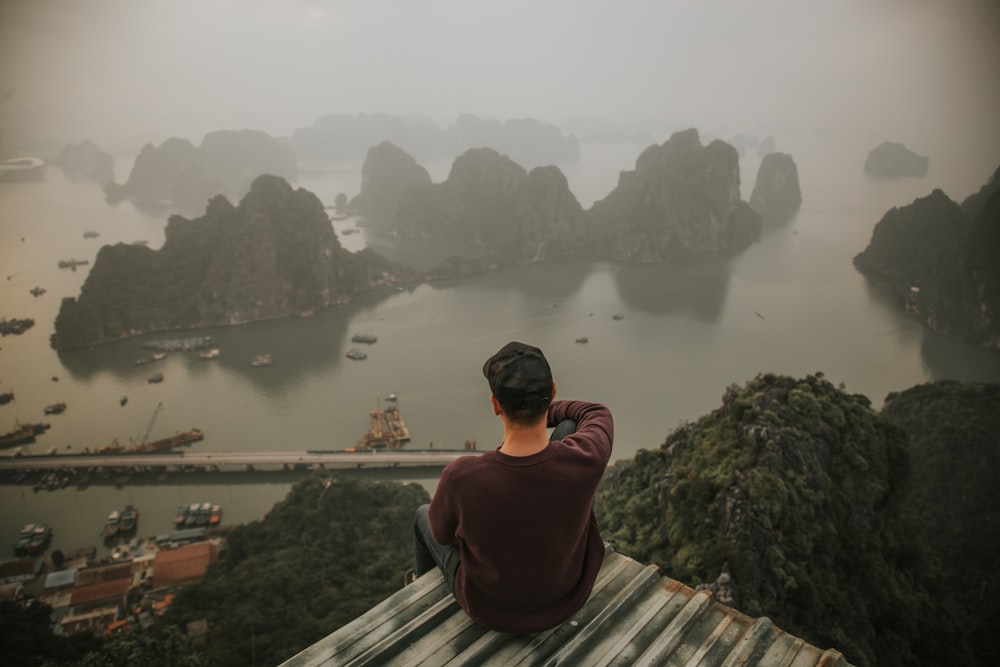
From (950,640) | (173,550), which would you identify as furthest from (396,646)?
(173,550)

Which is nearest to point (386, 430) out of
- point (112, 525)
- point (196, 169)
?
point (112, 525)

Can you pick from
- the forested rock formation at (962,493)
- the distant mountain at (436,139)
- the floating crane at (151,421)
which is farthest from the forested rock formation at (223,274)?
the distant mountain at (436,139)

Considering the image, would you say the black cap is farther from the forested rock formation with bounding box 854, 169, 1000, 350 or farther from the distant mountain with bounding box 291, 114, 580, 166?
the distant mountain with bounding box 291, 114, 580, 166

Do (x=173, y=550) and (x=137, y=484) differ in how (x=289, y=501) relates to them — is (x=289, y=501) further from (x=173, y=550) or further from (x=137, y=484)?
(x=137, y=484)

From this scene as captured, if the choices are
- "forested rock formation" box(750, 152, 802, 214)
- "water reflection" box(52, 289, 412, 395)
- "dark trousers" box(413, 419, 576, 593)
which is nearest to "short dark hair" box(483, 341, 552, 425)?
"dark trousers" box(413, 419, 576, 593)

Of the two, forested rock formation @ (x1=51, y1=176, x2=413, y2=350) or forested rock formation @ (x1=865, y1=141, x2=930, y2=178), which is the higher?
forested rock formation @ (x1=865, y1=141, x2=930, y2=178)

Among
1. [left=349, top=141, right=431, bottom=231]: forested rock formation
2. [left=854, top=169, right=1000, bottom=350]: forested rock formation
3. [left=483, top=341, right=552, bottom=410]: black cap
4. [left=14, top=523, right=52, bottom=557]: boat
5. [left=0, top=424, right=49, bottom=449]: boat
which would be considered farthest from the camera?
[left=349, top=141, right=431, bottom=231]: forested rock formation
